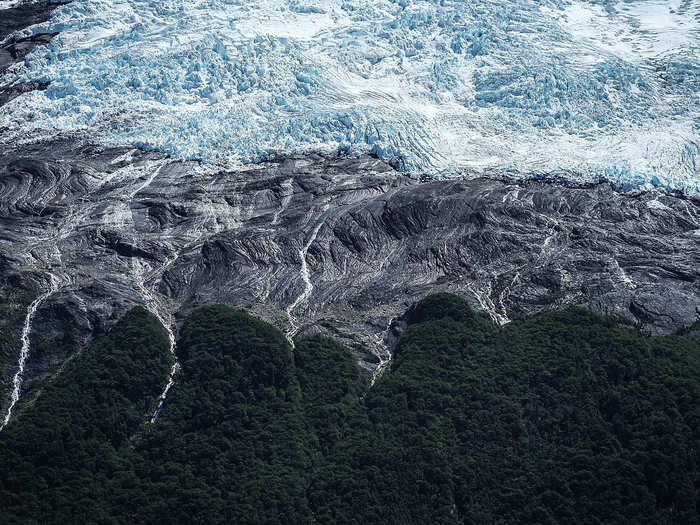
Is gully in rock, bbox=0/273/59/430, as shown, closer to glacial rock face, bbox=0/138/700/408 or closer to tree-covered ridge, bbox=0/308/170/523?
glacial rock face, bbox=0/138/700/408

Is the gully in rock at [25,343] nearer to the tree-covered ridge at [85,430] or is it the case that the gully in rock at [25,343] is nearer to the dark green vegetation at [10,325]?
the dark green vegetation at [10,325]

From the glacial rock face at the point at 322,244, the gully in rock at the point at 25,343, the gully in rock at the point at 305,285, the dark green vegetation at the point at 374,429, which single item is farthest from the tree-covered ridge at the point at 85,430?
the gully in rock at the point at 305,285

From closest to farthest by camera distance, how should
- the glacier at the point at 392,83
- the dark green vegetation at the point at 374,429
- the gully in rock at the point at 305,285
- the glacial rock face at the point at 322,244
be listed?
the dark green vegetation at the point at 374,429
the gully in rock at the point at 305,285
the glacial rock face at the point at 322,244
the glacier at the point at 392,83

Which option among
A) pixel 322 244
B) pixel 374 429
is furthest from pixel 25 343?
pixel 374 429

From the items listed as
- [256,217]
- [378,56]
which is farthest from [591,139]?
[256,217]

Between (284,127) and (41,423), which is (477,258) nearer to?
(284,127)

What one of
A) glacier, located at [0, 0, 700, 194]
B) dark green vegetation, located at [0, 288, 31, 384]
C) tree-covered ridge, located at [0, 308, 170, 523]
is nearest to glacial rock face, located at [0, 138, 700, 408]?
dark green vegetation, located at [0, 288, 31, 384]

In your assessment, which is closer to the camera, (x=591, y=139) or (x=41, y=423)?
(x=41, y=423)
